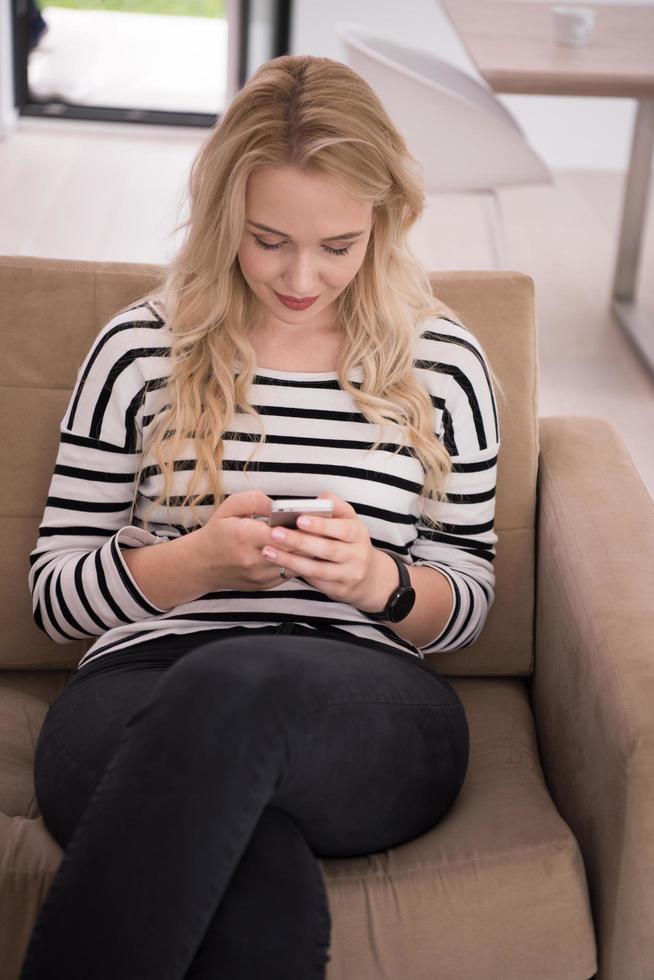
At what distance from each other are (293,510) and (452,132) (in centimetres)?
267

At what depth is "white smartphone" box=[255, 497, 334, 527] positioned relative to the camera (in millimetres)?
1216

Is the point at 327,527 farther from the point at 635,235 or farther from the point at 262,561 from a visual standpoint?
the point at 635,235

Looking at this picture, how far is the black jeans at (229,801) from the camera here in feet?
3.25

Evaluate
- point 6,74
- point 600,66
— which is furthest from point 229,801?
point 6,74

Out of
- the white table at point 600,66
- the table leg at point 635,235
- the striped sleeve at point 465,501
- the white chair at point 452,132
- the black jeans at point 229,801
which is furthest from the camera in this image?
the table leg at point 635,235

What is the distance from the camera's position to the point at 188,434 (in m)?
1.37

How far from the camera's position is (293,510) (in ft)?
4.00

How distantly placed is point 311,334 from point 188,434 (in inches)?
8.0

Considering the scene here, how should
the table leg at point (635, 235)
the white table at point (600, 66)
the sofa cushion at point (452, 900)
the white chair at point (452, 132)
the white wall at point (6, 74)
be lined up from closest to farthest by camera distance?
the sofa cushion at point (452, 900) < the white table at point (600, 66) < the white chair at point (452, 132) < the table leg at point (635, 235) < the white wall at point (6, 74)

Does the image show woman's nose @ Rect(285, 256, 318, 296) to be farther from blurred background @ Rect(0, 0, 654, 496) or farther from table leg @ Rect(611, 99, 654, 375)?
table leg @ Rect(611, 99, 654, 375)

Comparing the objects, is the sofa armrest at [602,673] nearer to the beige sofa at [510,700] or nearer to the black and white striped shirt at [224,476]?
the beige sofa at [510,700]

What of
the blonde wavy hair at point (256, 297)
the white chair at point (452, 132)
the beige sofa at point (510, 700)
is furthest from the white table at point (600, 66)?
the blonde wavy hair at point (256, 297)

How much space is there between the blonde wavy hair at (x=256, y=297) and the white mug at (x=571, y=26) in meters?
2.42

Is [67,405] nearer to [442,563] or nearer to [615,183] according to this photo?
[442,563]
